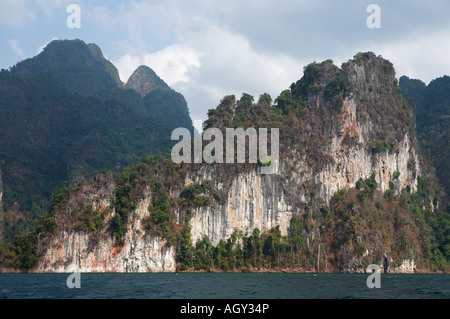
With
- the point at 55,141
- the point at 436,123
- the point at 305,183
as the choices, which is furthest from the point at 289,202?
the point at 55,141

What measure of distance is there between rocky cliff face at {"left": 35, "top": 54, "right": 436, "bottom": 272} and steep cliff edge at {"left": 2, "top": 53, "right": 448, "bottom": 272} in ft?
0.71

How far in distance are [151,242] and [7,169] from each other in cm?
8019

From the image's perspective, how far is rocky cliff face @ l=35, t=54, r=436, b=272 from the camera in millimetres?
86500

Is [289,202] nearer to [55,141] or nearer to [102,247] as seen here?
[102,247]

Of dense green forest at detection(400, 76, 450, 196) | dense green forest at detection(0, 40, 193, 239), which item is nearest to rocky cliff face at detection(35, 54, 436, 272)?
dense green forest at detection(400, 76, 450, 196)

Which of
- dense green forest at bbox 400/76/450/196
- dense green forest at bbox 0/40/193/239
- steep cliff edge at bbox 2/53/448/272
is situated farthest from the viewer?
dense green forest at bbox 0/40/193/239

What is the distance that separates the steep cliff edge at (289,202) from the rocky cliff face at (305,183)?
0.22m

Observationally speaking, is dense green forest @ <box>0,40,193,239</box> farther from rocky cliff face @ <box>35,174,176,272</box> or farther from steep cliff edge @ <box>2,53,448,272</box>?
rocky cliff face @ <box>35,174,176,272</box>

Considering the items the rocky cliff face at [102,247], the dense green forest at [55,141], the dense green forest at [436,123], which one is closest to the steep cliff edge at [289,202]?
the rocky cliff face at [102,247]

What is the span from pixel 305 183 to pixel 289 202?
6.25 m

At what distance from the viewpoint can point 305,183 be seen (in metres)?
108

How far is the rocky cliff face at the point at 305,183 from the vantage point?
8650cm

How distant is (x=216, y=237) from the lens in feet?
321

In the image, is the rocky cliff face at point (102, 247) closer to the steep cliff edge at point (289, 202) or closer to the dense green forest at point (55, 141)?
the steep cliff edge at point (289, 202)
